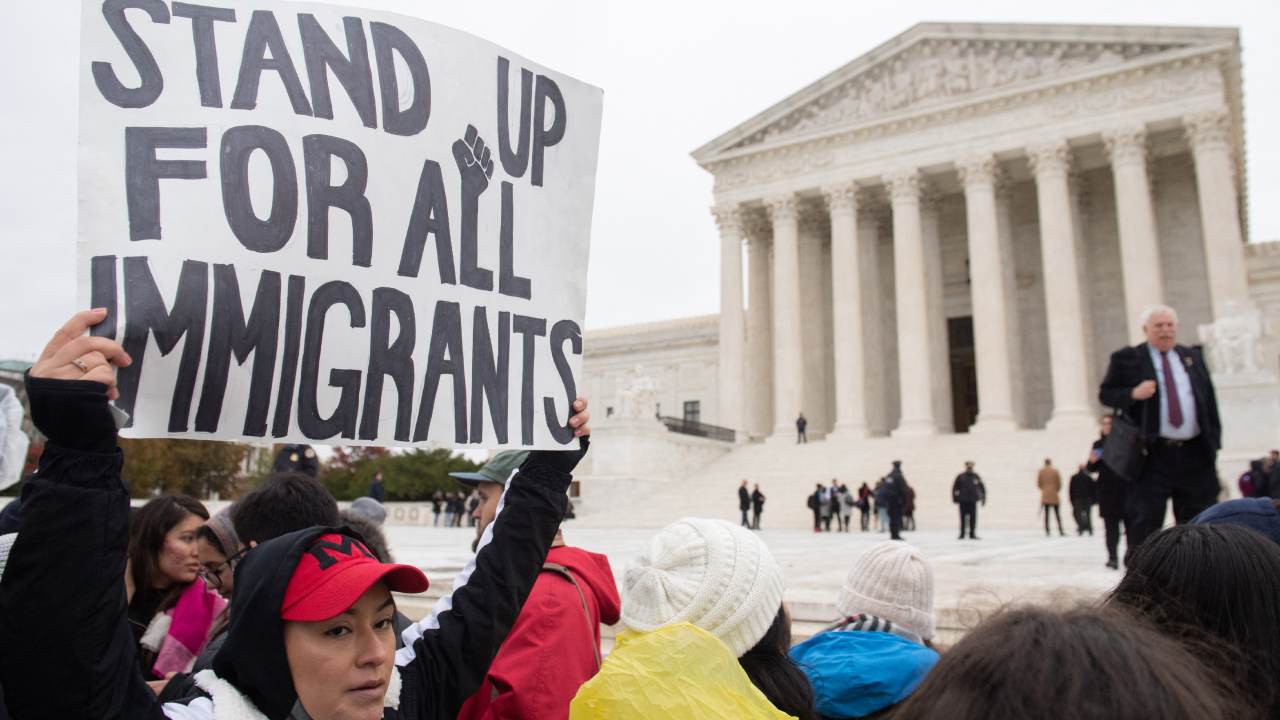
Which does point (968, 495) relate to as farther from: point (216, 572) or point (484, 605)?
point (484, 605)

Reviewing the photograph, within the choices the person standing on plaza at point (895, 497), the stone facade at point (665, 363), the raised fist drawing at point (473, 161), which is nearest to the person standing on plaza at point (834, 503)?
the person standing on plaza at point (895, 497)

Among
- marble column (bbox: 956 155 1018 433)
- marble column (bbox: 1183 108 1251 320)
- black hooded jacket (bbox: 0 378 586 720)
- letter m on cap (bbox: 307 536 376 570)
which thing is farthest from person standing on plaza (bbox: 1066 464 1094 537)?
black hooded jacket (bbox: 0 378 586 720)

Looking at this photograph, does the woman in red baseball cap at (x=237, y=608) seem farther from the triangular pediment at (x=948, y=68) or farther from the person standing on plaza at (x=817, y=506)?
the triangular pediment at (x=948, y=68)

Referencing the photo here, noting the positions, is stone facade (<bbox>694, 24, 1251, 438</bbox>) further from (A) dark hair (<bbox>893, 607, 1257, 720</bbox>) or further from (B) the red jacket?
(A) dark hair (<bbox>893, 607, 1257, 720</bbox>)

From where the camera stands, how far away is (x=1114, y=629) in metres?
1.15

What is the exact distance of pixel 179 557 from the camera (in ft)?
13.4

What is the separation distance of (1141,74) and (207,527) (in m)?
35.3

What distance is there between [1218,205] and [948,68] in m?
11.1

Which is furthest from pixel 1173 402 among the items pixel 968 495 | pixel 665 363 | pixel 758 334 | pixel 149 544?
pixel 665 363

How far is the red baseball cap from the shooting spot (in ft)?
6.53

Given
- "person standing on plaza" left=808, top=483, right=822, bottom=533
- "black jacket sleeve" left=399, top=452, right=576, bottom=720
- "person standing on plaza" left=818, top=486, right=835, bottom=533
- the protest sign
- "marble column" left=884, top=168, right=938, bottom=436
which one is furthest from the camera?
"marble column" left=884, top=168, right=938, bottom=436

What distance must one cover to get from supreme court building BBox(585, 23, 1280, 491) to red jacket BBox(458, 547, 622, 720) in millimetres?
28441

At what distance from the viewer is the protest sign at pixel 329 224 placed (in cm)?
235

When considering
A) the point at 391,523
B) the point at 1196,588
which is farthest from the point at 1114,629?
the point at 391,523
